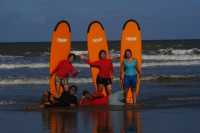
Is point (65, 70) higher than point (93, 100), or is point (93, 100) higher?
point (65, 70)

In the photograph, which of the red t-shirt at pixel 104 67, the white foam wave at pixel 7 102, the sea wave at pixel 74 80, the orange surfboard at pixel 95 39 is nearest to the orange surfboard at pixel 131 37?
the orange surfboard at pixel 95 39

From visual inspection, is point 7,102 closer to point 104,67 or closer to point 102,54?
point 104,67

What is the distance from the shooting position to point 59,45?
16672 mm

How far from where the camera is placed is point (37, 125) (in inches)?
445

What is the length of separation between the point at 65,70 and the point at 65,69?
0.09 ft

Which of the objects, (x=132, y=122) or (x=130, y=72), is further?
(x=130, y=72)

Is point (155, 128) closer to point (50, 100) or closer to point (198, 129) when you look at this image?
point (198, 129)

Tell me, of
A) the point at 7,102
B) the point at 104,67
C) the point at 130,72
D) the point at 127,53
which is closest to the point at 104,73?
the point at 104,67

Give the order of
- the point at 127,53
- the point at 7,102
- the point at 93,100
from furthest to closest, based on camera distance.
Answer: the point at 7,102 < the point at 93,100 < the point at 127,53

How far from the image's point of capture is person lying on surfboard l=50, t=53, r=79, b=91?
15352 millimetres

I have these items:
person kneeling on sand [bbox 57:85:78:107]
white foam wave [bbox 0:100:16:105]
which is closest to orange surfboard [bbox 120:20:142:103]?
person kneeling on sand [bbox 57:85:78:107]

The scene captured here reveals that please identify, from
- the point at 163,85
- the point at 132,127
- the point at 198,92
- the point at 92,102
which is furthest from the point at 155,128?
the point at 163,85

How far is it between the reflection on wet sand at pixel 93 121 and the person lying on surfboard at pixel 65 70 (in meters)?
2.12

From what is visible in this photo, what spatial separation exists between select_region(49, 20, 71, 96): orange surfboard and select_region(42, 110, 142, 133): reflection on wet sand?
3.25 meters
